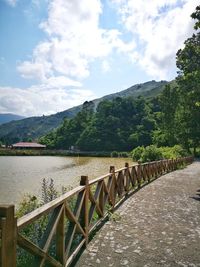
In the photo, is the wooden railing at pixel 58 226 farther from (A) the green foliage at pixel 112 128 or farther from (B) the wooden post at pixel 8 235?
(A) the green foliage at pixel 112 128

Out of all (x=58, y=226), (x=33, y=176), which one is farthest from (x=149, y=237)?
(x=33, y=176)

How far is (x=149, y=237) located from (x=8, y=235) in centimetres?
524

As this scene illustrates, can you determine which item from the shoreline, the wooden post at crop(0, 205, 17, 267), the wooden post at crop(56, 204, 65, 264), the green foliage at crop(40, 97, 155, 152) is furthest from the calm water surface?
the green foliage at crop(40, 97, 155, 152)

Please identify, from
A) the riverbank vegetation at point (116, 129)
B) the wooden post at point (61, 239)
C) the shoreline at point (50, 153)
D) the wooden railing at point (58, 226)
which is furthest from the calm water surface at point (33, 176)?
the shoreline at point (50, 153)

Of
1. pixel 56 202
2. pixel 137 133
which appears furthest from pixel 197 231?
pixel 137 133

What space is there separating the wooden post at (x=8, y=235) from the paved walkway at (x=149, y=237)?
2.82 meters

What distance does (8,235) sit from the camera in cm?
369

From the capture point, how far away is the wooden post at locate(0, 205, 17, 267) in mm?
3594

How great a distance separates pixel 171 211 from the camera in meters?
11.3

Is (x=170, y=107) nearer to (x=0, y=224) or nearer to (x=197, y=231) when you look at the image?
(x=197, y=231)

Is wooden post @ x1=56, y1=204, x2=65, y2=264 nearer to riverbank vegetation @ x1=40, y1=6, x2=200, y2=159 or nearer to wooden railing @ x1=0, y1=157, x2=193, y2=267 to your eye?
wooden railing @ x1=0, y1=157, x2=193, y2=267

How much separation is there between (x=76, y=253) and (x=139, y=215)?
4.36 meters

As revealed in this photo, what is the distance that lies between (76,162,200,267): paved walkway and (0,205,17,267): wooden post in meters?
2.82

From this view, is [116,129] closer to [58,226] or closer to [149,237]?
[149,237]
